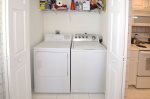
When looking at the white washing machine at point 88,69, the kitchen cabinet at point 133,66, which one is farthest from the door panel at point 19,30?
the kitchen cabinet at point 133,66

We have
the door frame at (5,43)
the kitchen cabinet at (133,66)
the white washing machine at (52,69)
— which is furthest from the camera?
the kitchen cabinet at (133,66)

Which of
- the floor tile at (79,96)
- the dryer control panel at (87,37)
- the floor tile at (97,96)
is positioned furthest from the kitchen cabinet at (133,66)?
the floor tile at (79,96)

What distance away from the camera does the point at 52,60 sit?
3402 mm

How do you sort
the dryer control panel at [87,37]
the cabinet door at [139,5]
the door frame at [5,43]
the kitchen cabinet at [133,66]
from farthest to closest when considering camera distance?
the dryer control panel at [87,37]
the cabinet door at [139,5]
the kitchen cabinet at [133,66]
the door frame at [5,43]

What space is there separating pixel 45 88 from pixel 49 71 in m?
0.34

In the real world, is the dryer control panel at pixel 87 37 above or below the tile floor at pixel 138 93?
above

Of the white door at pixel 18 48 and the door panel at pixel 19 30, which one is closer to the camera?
the white door at pixel 18 48

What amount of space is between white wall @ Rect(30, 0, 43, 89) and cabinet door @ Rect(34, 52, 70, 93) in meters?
0.35

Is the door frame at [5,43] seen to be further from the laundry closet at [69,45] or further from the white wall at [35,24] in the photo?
the white wall at [35,24]

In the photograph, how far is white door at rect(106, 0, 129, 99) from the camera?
2.25 meters

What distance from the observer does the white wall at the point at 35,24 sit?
3464 millimetres

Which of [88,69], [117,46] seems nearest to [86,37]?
[88,69]

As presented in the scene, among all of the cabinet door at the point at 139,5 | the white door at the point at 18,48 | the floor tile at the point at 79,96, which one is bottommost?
the floor tile at the point at 79,96

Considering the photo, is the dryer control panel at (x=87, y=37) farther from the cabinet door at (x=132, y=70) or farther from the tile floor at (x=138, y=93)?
the tile floor at (x=138, y=93)
